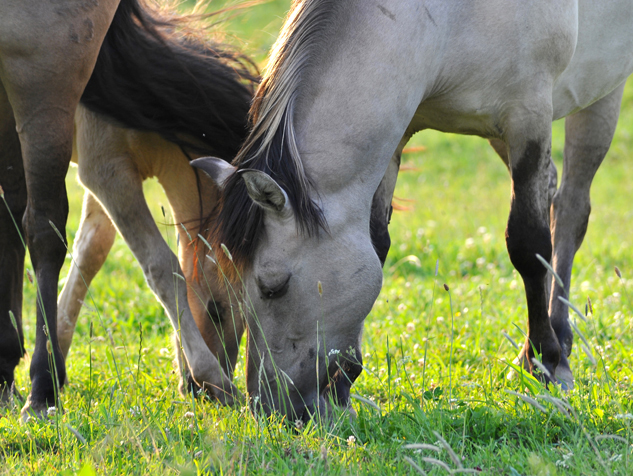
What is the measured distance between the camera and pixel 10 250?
3.57 meters

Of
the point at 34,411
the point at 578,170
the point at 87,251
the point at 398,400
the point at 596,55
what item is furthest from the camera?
the point at 578,170

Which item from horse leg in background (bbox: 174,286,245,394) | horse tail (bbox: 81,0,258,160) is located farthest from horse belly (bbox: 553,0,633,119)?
horse leg in background (bbox: 174,286,245,394)

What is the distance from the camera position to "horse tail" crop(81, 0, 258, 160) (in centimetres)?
340

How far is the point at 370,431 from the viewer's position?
2562 millimetres

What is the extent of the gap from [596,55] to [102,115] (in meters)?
2.58

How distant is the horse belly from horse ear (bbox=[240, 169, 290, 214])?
174 centimetres

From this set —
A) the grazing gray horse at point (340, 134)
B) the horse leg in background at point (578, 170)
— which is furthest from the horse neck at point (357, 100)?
the horse leg in background at point (578, 170)

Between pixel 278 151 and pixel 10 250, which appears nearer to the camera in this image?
pixel 278 151

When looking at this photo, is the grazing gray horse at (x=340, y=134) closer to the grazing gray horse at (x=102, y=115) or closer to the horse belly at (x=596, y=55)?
the horse belly at (x=596, y=55)

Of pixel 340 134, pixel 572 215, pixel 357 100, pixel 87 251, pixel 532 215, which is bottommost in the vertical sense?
pixel 87 251

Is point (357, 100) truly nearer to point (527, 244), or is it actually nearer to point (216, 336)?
point (527, 244)

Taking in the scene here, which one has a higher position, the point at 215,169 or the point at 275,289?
the point at 215,169

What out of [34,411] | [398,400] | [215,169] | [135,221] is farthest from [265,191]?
[34,411]

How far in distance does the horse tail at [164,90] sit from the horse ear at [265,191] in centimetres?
91
